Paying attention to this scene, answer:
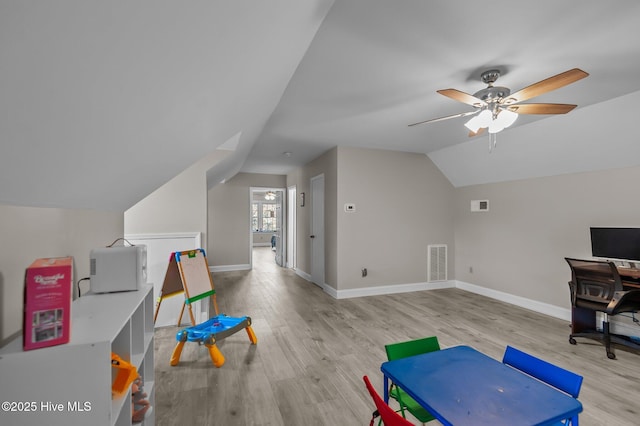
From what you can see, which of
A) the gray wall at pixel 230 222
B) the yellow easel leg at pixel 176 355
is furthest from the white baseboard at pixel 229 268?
the yellow easel leg at pixel 176 355

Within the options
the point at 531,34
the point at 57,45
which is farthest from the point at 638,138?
the point at 57,45

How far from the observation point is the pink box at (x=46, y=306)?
0.90 meters

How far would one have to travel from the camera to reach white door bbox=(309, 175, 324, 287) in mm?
5426

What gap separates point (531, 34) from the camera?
1.87 metres

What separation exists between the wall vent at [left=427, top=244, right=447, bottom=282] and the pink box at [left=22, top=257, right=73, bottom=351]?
526 cm

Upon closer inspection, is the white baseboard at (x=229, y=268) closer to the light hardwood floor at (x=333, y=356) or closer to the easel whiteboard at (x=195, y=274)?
the light hardwood floor at (x=333, y=356)

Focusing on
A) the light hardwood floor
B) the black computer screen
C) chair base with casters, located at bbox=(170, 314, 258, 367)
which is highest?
the black computer screen

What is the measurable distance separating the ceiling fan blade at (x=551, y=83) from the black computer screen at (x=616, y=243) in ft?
7.39

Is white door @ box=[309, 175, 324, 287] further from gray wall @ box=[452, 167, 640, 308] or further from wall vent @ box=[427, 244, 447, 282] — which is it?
gray wall @ box=[452, 167, 640, 308]

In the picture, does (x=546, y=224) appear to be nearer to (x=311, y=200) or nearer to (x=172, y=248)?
(x=311, y=200)

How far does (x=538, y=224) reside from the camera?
421cm

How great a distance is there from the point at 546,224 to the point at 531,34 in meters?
3.16

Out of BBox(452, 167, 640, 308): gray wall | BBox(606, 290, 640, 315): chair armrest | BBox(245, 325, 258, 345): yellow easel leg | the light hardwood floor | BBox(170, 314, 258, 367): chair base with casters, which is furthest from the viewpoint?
BBox(452, 167, 640, 308): gray wall

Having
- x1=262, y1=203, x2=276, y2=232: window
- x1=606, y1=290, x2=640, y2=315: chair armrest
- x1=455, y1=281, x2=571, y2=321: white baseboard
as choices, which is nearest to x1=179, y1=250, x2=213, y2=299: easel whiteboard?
x1=606, y1=290, x2=640, y2=315: chair armrest
